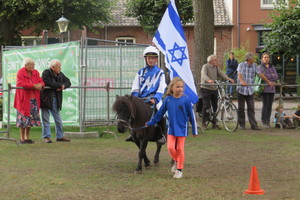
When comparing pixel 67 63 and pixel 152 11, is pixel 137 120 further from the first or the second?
pixel 152 11

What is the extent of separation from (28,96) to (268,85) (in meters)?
6.55

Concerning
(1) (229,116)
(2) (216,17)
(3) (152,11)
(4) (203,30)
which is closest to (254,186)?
(1) (229,116)

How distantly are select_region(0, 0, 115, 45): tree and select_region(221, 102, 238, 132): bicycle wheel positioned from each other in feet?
66.7

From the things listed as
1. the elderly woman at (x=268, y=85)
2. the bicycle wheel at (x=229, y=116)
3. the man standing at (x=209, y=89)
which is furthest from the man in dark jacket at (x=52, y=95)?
the elderly woman at (x=268, y=85)

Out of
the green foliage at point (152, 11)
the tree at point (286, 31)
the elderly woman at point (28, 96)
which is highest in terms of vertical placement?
the green foliage at point (152, 11)

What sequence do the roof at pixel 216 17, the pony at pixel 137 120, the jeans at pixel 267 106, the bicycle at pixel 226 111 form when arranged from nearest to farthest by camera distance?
the pony at pixel 137 120
the bicycle at pixel 226 111
the jeans at pixel 267 106
the roof at pixel 216 17

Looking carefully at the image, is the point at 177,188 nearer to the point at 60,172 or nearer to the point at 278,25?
the point at 60,172

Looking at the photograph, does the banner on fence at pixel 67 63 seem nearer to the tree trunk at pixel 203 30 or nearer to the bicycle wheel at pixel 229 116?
the bicycle wheel at pixel 229 116

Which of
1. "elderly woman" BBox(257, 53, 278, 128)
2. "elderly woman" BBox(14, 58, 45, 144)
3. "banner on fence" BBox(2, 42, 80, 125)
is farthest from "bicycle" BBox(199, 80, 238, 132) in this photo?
"elderly woman" BBox(14, 58, 45, 144)

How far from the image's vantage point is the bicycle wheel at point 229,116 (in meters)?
16.7

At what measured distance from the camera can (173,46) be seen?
12883 millimetres

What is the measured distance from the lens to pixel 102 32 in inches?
1730

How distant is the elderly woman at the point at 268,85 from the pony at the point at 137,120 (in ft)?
25.1

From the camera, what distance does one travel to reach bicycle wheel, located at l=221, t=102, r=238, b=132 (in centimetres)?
1669
